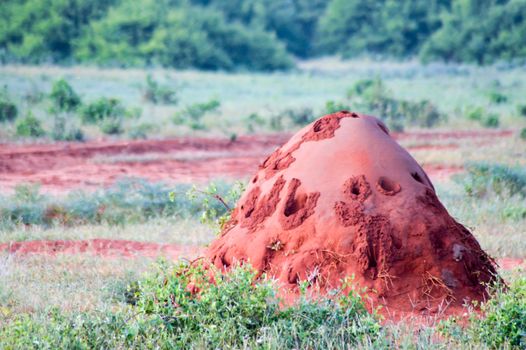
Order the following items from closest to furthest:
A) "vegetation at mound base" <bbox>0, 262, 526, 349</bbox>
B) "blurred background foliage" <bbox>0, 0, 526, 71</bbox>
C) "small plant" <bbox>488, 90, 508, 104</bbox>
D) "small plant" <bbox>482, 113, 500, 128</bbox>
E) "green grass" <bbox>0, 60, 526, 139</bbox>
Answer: "vegetation at mound base" <bbox>0, 262, 526, 349</bbox>
"green grass" <bbox>0, 60, 526, 139</bbox>
"small plant" <bbox>482, 113, 500, 128</bbox>
"small plant" <bbox>488, 90, 508, 104</bbox>
"blurred background foliage" <bbox>0, 0, 526, 71</bbox>

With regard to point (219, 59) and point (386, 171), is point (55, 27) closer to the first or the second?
point (219, 59)

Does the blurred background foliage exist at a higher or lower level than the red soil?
lower

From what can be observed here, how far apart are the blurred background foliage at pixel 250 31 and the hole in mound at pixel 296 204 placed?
2833cm

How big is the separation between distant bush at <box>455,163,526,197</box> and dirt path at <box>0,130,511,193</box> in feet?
5.27

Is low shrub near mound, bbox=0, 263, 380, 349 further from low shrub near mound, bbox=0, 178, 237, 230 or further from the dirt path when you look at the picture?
the dirt path

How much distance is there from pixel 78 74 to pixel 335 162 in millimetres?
25373

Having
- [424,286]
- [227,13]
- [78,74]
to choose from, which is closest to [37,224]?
[424,286]

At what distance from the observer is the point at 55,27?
119 feet

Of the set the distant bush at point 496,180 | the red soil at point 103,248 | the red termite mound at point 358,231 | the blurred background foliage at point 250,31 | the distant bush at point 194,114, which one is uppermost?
the red termite mound at point 358,231

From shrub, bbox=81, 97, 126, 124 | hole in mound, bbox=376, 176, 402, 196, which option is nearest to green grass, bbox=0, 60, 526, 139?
shrub, bbox=81, 97, 126, 124

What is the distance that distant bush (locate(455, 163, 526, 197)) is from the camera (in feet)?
37.9

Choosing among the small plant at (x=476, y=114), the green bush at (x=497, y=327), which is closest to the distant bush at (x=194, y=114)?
the small plant at (x=476, y=114)

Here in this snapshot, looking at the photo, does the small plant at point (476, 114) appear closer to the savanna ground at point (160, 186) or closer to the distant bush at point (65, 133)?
the savanna ground at point (160, 186)

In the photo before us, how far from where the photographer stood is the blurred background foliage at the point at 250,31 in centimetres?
3619
